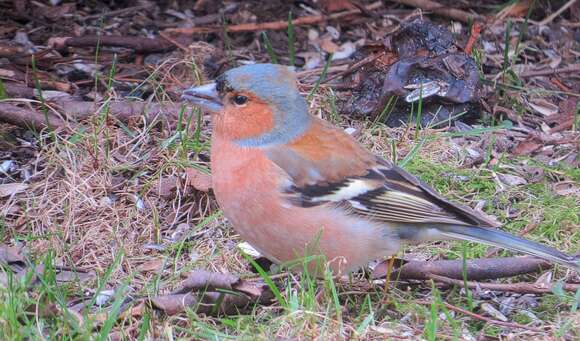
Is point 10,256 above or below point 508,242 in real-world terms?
below

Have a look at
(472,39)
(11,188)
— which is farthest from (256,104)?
(472,39)

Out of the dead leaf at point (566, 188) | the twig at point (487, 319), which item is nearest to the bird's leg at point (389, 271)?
the twig at point (487, 319)

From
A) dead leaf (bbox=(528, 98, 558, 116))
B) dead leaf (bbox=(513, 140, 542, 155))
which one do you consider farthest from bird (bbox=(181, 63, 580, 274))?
dead leaf (bbox=(528, 98, 558, 116))

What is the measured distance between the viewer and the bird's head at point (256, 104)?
431cm

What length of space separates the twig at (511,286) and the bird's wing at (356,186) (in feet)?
0.86

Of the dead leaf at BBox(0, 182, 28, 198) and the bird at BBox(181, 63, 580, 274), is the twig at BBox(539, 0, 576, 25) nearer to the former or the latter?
the bird at BBox(181, 63, 580, 274)

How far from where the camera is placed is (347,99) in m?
5.95

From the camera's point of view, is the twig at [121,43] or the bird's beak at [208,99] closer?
the bird's beak at [208,99]

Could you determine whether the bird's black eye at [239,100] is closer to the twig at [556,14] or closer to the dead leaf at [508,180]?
the dead leaf at [508,180]

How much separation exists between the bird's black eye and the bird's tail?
99 cm

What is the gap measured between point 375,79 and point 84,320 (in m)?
2.78

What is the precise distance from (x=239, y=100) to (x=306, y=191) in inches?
21.1

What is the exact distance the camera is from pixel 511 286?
164 inches

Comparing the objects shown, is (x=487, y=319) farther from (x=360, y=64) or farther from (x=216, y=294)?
(x=360, y=64)
